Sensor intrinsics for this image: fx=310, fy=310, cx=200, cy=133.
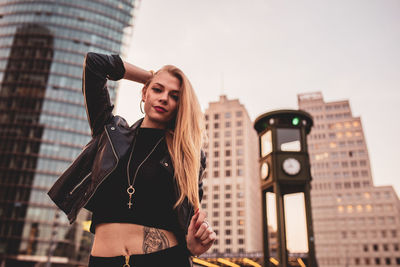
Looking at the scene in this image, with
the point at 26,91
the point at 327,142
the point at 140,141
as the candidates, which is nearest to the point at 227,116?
the point at 327,142

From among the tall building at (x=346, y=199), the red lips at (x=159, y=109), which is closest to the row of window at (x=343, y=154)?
the tall building at (x=346, y=199)

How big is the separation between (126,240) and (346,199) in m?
92.3

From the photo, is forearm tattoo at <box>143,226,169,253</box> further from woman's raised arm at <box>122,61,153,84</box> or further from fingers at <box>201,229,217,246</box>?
woman's raised arm at <box>122,61,153,84</box>

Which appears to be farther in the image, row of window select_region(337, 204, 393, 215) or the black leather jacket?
row of window select_region(337, 204, 393, 215)

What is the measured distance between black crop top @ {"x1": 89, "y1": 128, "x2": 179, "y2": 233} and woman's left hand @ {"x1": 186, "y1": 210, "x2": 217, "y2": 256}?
142mm

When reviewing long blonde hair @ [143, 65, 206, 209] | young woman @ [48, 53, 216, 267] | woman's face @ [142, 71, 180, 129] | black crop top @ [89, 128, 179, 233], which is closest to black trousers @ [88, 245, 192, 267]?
young woman @ [48, 53, 216, 267]

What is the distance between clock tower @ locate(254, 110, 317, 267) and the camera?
8.62m

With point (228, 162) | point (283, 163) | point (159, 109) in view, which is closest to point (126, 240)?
point (159, 109)

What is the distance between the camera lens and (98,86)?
1835 millimetres

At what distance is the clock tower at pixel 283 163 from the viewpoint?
28.3 ft

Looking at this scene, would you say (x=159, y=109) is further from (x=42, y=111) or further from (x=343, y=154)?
(x=343, y=154)

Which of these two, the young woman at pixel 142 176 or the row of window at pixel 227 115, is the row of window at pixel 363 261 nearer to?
the row of window at pixel 227 115

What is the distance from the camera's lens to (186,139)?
1.83 meters

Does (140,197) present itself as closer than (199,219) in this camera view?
No
